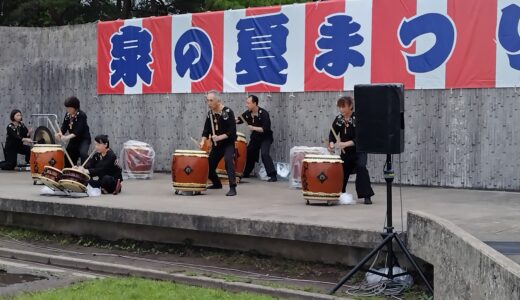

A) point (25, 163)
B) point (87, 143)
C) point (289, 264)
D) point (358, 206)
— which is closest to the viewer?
point (289, 264)

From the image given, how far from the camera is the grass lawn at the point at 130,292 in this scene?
6.98 metres

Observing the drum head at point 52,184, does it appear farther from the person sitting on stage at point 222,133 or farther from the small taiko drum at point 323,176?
the small taiko drum at point 323,176

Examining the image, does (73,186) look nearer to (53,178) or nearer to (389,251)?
(53,178)

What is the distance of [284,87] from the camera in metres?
Result: 14.1

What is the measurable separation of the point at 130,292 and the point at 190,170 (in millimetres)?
4584

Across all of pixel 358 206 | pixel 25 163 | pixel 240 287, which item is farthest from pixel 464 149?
pixel 25 163

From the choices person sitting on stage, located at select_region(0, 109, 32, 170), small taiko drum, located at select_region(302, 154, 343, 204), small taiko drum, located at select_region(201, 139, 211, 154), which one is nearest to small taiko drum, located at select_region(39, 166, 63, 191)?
small taiko drum, located at select_region(201, 139, 211, 154)

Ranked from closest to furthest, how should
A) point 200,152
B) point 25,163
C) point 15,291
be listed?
point 15,291, point 200,152, point 25,163

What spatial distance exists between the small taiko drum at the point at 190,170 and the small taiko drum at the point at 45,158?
9.70 ft

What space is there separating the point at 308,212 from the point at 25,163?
10679 mm

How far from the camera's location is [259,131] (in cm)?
1381

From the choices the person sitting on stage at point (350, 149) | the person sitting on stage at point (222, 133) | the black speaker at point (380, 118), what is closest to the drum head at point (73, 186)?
the person sitting on stage at point (222, 133)

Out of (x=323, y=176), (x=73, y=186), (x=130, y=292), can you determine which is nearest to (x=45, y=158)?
(x=73, y=186)

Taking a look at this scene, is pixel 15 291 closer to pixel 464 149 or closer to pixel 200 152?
pixel 200 152
